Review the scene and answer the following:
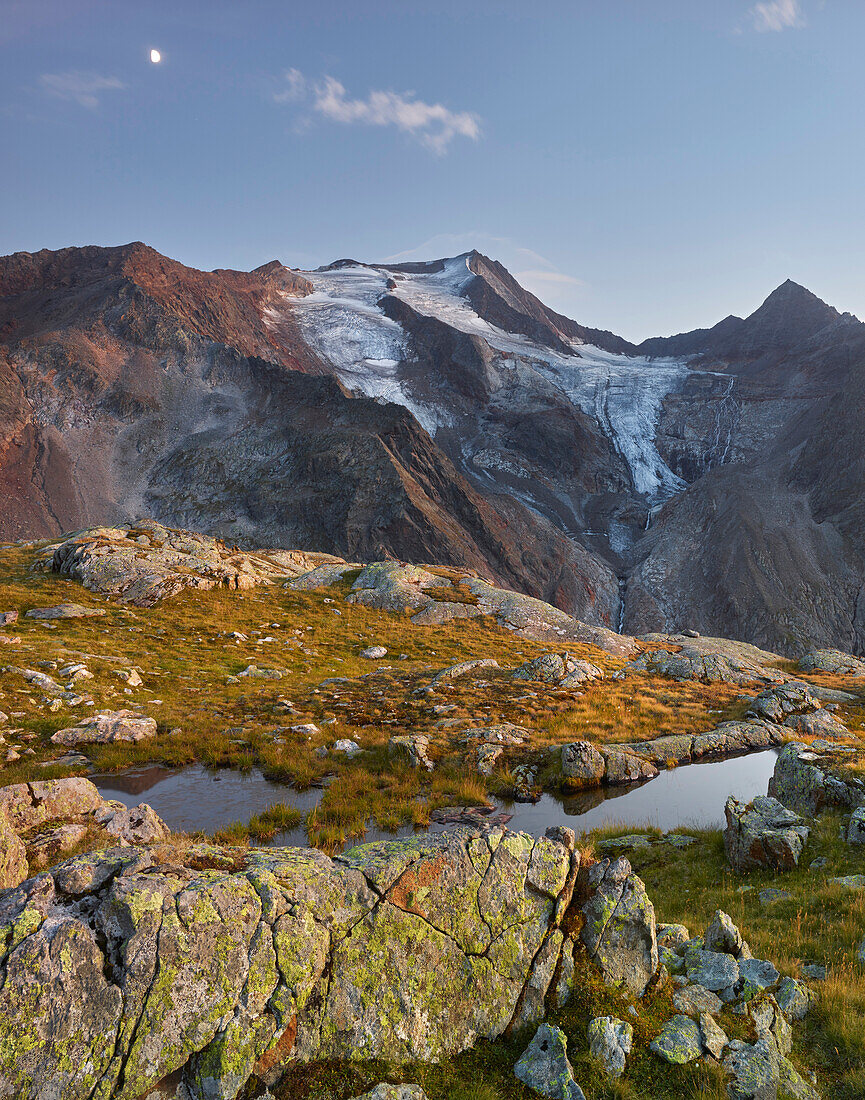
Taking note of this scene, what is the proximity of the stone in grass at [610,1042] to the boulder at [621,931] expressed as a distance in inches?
31.7

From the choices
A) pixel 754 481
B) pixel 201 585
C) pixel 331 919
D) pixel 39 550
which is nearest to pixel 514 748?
pixel 331 919

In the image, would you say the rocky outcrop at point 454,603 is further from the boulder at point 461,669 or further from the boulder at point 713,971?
the boulder at point 713,971

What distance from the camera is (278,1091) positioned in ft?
18.5

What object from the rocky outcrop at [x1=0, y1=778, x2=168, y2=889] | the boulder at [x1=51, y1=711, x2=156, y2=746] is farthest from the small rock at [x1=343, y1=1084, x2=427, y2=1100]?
the boulder at [x1=51, y1=711, x2=156, y2=746]

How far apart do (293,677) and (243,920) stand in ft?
84.5

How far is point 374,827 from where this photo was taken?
50.9ft

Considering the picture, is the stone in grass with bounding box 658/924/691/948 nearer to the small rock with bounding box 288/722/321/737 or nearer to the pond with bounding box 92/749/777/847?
the pond with bounding box 92/749/777/847

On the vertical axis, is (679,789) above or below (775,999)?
below

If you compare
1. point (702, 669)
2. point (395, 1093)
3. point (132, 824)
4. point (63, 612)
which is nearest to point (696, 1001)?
point (395, 1093)

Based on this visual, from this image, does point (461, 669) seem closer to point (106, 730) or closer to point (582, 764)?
point (582, 764)

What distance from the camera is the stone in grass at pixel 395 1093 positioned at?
5.79 m

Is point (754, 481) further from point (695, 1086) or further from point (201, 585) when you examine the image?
point (695, 1086)

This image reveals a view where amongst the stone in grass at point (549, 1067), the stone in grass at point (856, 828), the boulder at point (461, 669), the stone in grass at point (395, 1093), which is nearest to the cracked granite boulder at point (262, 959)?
the stone in grass at point (395, 1093)

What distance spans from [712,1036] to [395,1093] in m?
4.15
